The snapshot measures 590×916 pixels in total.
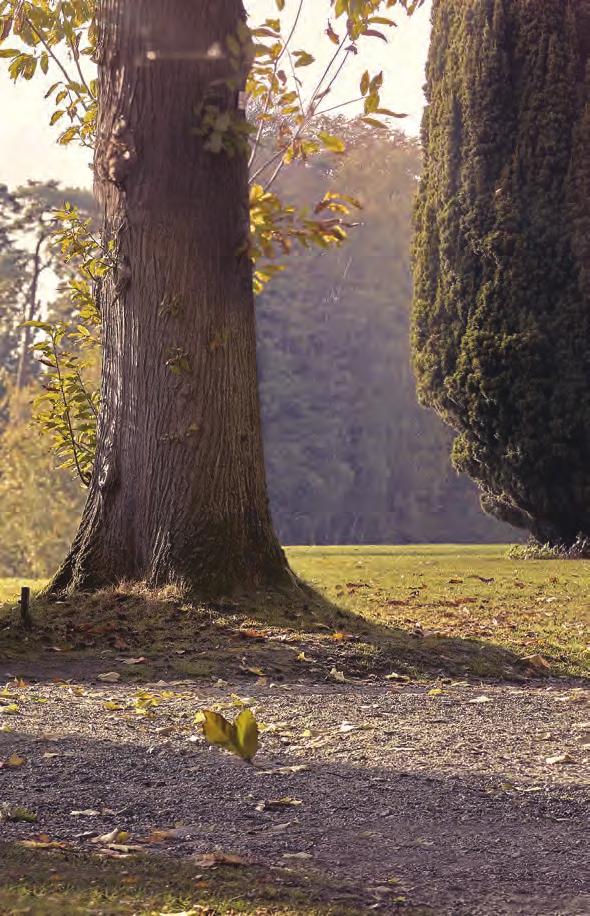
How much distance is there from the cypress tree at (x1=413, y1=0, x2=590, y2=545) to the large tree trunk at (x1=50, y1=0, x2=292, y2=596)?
23.3 feet

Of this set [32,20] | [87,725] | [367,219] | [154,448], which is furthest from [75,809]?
[367,219]

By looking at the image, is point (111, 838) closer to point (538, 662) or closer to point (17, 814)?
point (17, 814)

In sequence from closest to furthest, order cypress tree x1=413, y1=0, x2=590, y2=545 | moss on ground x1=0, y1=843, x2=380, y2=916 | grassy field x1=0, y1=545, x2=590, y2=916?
moss on ground x1=0, y1=843, x2=380, y2=916
grassy field x1=0, y1=545, x2=590, y2=916
cypress tree x1=413, y1=0, x2=590, y2=545

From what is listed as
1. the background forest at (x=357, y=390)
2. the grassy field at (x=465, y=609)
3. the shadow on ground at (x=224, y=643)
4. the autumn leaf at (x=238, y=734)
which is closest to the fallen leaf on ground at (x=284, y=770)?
the autumn leaf at (x=238, y=734)

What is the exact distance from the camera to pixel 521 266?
14125mm

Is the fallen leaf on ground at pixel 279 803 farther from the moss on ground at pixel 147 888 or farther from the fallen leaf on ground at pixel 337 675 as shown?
the fallen leaf on ground at pixel 337 675

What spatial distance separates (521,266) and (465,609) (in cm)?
657

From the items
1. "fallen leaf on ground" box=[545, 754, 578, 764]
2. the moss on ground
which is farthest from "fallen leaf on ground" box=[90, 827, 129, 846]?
"fallen leaf on ground" box=[545, 754, 578, 764]

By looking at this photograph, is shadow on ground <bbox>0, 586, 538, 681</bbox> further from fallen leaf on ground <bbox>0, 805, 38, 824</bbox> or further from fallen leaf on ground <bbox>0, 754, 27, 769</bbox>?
fallen leaf on ground <bbox>0, 805, 38, 824</bbox>

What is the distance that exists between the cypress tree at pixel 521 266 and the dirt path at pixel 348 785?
879 centimetres

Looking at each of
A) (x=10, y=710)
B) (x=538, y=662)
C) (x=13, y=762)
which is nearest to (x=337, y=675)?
(x=538, y=662)

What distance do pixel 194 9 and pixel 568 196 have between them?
7888 millimetres

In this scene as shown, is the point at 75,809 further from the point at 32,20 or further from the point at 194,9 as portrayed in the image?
the point at 32,20

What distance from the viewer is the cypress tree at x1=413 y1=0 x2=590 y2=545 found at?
13859 mm
